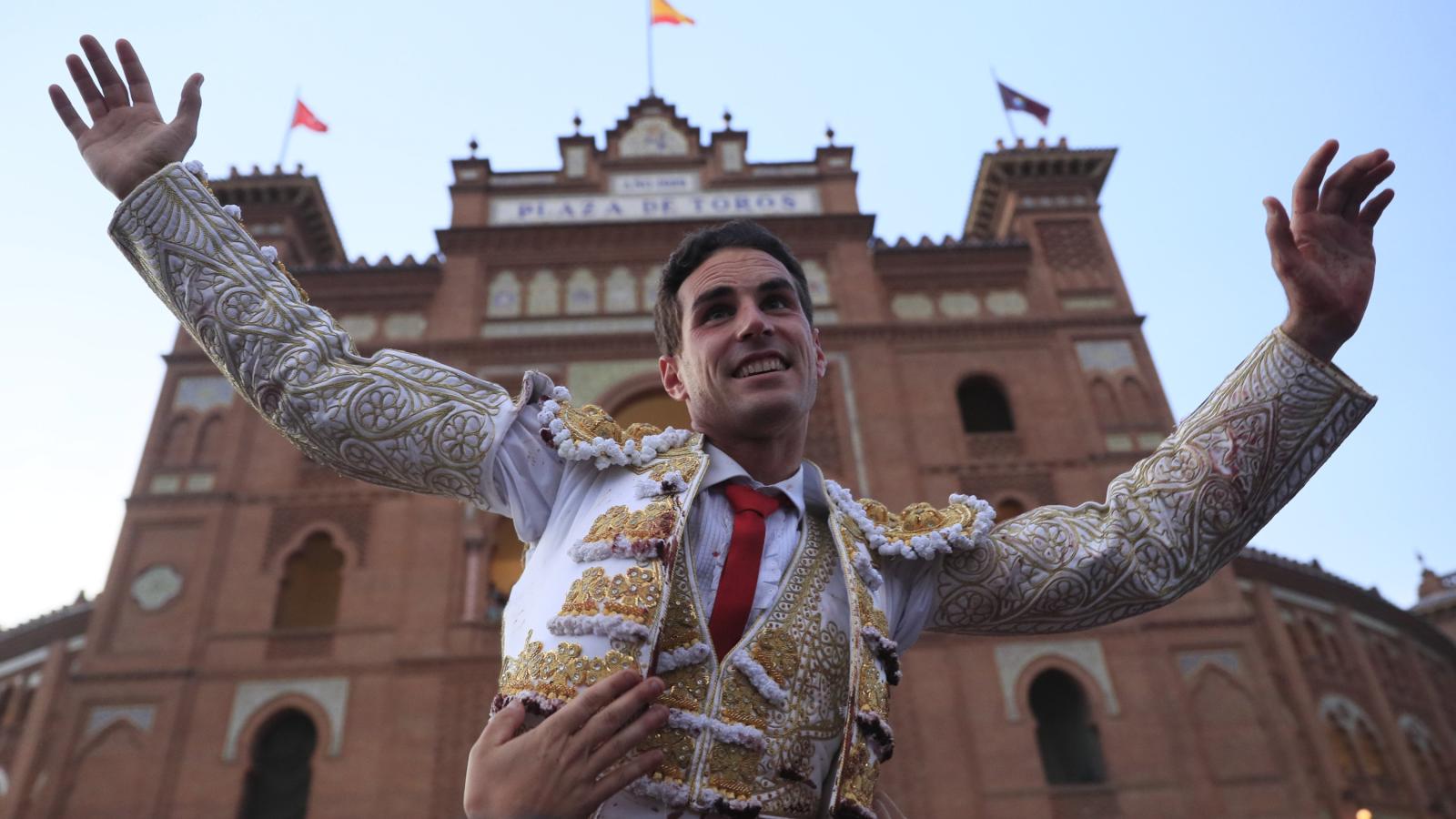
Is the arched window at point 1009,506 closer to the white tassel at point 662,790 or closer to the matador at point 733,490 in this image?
the matador at point 733,490

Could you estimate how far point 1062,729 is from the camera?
12.6 m

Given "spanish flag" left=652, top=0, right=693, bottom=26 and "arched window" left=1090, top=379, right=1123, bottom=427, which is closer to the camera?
"arched window" left=1090, top=379, right=1123, bottom=427

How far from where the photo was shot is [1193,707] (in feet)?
37.9

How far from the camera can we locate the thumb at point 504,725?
1138mm

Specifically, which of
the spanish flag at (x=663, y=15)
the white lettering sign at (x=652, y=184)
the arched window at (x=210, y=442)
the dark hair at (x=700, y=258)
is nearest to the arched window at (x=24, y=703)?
the arched window at (x=210, y=442)

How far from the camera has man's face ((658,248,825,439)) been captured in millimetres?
1608

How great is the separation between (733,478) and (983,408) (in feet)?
46.2

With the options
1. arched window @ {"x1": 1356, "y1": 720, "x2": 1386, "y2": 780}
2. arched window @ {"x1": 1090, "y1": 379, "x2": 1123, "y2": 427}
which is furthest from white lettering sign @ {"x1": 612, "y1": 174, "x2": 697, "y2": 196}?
arched window @ {"x1": 1356, "y1": 720, "x2": 1386, "y2": 780}

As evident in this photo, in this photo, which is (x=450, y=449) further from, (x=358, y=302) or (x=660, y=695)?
(x=358, y=302)

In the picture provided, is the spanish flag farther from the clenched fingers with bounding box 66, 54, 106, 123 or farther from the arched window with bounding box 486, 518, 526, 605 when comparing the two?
the clenched fingers with bounding box 66, 54, 106, 123

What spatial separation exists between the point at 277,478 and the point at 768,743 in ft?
44.0

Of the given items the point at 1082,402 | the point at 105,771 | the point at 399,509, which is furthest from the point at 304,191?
the point at 1082,402

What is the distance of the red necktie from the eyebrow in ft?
1.14

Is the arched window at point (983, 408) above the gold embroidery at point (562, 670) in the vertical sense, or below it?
above
